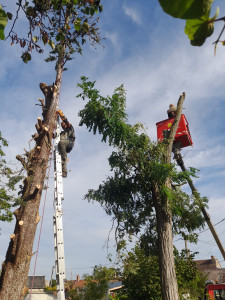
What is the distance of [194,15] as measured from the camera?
450mm

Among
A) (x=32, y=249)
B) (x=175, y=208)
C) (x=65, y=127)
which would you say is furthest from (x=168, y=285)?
(x=65, y=127)

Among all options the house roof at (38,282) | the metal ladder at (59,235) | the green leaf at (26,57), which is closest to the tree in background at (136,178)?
the metal ladder at (59,235)

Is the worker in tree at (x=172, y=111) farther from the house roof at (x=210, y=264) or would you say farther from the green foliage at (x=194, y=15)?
the house roof at (x=210, y=264)

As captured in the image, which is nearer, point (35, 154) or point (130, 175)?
point (35, 154)

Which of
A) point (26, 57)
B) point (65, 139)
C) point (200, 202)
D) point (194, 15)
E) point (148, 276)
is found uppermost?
point (65, 139)

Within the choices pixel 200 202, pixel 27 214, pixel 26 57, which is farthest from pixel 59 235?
pixel 200 202

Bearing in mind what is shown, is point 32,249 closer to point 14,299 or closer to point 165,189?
point 14,299

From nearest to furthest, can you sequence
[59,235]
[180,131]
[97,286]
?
[59,235], [180,131], [97,286]

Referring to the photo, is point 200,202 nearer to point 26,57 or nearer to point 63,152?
point 63,152

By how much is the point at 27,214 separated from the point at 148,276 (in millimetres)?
7025

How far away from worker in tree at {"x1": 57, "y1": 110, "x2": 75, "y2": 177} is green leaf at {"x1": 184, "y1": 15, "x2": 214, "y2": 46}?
249 inches

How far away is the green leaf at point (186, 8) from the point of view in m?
0.43

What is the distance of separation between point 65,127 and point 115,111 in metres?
2.05

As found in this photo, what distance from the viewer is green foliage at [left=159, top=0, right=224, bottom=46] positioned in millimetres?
431
